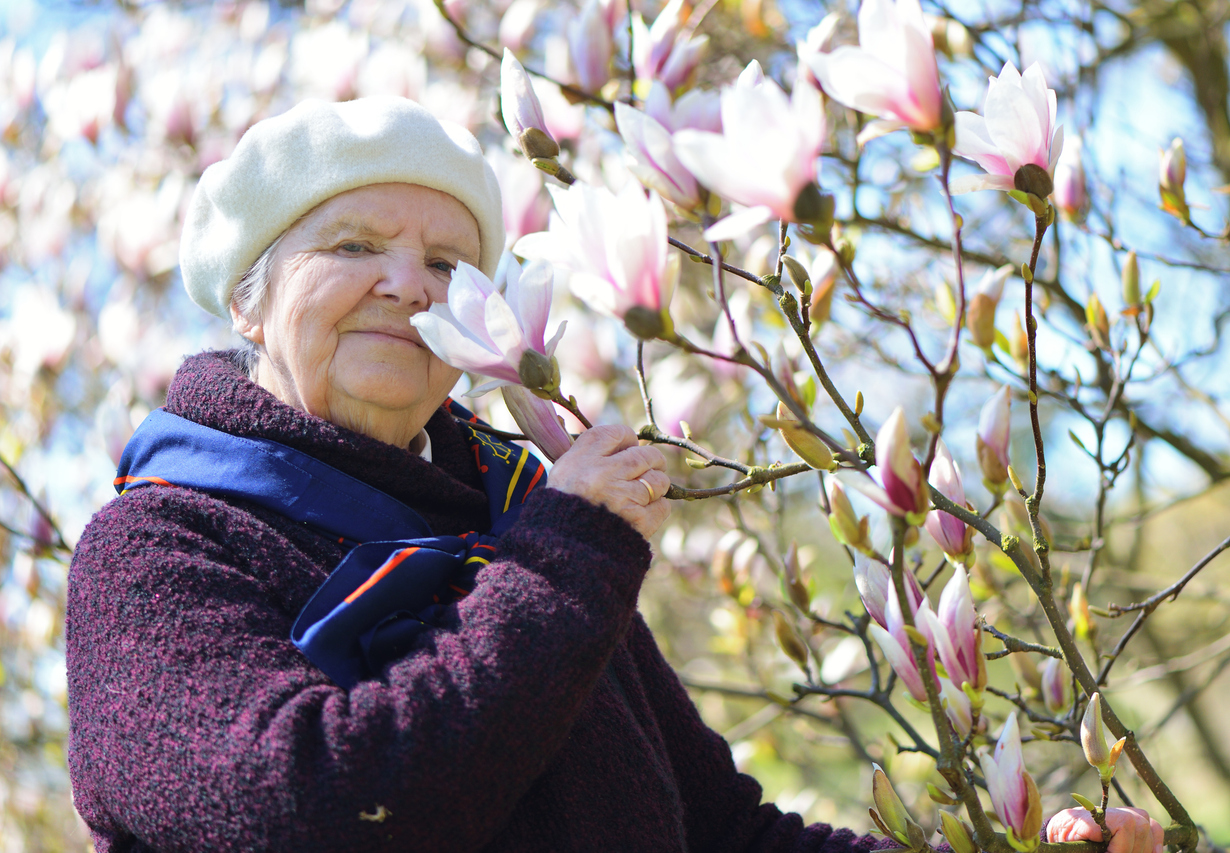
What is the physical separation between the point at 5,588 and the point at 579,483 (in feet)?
9.05

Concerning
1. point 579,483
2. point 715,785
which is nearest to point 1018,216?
point 715,785

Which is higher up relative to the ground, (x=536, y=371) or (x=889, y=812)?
(x=536, y=371)

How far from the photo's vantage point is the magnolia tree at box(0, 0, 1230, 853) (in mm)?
781

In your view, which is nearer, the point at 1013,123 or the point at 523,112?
the point at 1013,123

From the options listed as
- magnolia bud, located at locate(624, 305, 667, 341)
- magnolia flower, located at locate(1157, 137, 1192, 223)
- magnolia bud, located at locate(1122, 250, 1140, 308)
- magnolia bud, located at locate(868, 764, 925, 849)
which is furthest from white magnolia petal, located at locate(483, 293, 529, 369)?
magnolia flower, located at locate(1157, 137, 1192, 223)

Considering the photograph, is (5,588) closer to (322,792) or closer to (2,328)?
(2,328)

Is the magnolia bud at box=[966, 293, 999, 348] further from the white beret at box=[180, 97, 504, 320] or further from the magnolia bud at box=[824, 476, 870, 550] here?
the white beret at box=[180, 97, 504, 320]

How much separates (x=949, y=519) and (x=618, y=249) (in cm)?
45

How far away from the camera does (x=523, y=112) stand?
102 cm

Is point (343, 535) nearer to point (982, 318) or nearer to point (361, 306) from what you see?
point (361, 306)

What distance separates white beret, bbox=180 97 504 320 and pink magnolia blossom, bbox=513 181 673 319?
434 millimetres

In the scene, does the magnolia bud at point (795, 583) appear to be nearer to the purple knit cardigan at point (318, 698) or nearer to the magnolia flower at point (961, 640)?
the purple knit cardigan at point (318, 698)

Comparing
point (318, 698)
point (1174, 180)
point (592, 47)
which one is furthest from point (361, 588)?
point (1174, 180)

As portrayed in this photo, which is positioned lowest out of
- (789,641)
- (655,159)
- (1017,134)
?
(789,641)
